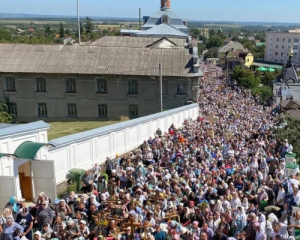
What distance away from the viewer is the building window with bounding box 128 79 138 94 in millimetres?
30858

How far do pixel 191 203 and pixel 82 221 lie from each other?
3.16m

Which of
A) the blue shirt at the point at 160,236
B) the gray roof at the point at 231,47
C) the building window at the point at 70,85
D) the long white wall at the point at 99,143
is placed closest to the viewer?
the blue shirt at the point at 160,236

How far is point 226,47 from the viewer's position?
145625mm

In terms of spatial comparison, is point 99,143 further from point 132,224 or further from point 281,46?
point 281,46

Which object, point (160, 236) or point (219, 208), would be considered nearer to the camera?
point (160, 236)

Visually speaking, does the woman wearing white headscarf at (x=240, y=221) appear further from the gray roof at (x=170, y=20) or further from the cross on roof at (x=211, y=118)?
the gray roof at (x=170, y=20)

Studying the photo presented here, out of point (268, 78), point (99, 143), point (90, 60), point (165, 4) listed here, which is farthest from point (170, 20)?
point (99, 143)

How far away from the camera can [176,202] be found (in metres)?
11.0

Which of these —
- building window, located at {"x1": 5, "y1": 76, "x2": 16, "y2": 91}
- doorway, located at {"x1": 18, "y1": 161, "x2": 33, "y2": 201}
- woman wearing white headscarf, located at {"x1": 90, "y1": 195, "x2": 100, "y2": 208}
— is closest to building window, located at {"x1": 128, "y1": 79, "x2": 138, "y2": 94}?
building window, located at {"x1": 5, "y1": 76, "x2": 16, "y2": 91}

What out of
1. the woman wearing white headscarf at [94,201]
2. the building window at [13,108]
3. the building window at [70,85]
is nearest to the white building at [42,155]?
the woman wearing white headscarf at [94,201]

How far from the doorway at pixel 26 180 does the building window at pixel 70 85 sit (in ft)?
63.5

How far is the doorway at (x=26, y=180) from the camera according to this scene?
12227 millimetres

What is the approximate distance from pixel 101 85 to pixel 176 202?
69.5 feet

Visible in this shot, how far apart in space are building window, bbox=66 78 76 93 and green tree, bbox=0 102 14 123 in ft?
15.8
